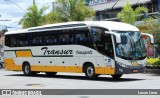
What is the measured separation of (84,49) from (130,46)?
2.84m

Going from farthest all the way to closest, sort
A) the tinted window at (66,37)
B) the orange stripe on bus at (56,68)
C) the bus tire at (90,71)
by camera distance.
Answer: the tinted window at (66,37), the bus tire at (90,71), the orange stripe on bus at (56,68)

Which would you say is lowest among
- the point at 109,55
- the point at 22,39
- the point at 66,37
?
the point at 109,55

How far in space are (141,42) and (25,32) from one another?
9244 mm

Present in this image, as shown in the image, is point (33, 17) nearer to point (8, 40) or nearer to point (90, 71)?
point (8, 40)

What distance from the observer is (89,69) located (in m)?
22.8

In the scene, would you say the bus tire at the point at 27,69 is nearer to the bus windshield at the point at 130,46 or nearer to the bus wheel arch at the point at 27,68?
the bus wheel arch at the point at 27,68

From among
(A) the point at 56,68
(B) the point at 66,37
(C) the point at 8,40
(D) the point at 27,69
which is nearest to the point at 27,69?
(D) the point at 27,69

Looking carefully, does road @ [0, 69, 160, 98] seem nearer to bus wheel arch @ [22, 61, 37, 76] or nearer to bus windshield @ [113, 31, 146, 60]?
bus windshield @ [113, 31, 146, 60]

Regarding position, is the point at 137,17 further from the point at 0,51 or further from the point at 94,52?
the point at 0,51

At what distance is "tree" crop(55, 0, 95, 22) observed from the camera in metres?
46.8

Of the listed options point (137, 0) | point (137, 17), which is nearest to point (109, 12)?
point (137, 0)

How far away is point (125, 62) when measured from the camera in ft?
69.3

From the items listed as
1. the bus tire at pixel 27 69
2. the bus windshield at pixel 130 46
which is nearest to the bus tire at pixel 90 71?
the bus windshield at pixel 130 46

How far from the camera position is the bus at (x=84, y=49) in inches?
835
